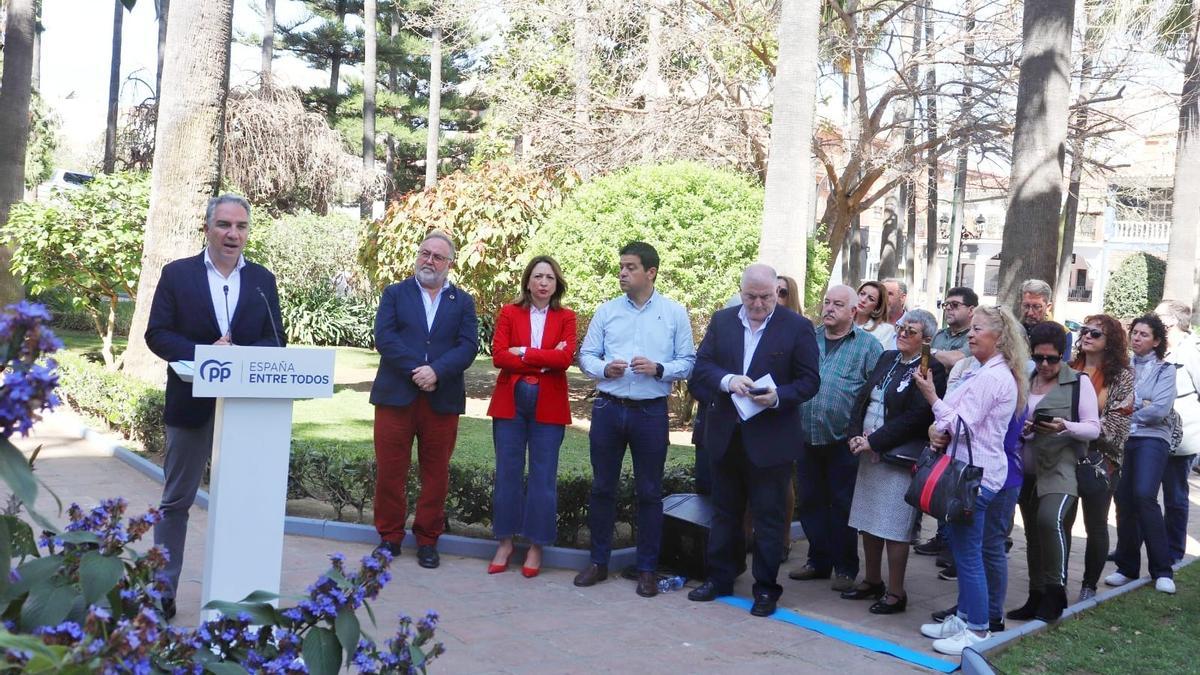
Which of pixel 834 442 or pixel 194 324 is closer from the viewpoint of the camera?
pixel 194 324

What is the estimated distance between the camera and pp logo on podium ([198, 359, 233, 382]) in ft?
13.7

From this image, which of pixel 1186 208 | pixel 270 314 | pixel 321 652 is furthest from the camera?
pixel 1186 208

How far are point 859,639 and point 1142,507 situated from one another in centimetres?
267

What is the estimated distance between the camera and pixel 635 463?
21.2 ft

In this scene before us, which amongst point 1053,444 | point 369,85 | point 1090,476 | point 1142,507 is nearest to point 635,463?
point 1053,444

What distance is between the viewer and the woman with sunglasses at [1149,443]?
22.7 feet

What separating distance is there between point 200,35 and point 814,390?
304 inches

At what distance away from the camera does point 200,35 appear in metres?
10.4

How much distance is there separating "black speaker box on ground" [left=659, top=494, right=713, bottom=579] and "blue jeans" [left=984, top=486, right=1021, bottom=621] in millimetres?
1638

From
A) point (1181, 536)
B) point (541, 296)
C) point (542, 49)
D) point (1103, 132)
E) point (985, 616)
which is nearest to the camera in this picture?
point (985, 616)

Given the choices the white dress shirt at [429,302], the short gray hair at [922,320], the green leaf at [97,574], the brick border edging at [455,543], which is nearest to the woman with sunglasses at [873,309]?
the short gray hair at [922,320]

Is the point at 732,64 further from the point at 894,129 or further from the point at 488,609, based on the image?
the point at 488,609

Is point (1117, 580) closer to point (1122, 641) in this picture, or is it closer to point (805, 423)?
point (1122, 641)

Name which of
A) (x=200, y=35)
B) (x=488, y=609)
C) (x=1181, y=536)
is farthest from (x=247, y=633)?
(x=200, y=35)
